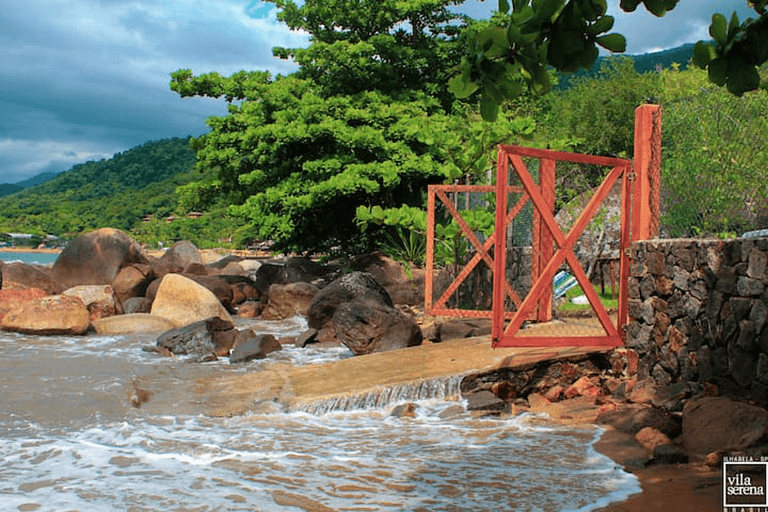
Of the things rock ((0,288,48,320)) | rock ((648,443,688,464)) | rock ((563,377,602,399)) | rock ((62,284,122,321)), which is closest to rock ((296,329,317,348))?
rock ((563,377,602,399))

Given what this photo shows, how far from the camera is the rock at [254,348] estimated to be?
35.3ft

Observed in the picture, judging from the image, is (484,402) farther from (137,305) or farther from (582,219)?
(137,305)

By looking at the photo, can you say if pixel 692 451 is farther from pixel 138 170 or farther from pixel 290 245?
pixel 138 170

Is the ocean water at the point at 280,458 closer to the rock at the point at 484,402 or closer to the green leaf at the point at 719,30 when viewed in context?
the rock at the point at 484,402

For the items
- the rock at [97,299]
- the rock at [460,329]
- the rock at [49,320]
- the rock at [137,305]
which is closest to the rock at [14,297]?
the rock at [97,299]

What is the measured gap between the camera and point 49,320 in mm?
13359

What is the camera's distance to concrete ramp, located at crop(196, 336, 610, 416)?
7570mm

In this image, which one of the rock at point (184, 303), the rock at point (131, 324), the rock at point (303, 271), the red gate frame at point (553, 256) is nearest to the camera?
the red gate frame at point (553, 256)

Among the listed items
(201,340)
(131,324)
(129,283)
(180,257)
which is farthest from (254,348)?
(180,257)

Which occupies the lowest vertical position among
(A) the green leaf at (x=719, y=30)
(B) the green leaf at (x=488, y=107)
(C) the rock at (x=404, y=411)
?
(C) the rock at (x=404, y=411)

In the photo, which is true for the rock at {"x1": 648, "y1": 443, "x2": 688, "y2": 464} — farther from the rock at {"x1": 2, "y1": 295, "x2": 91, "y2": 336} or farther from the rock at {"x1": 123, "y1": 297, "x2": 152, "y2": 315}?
the rock at {"x1": 123, "y1": 297, "x2": 152, "y2": 315}

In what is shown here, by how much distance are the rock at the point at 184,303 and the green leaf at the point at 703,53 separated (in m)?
13.3

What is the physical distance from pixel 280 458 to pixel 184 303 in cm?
967

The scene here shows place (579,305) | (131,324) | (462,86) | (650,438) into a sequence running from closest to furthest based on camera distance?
(462,86)
(650,438)
(579,305)
(131,324)
